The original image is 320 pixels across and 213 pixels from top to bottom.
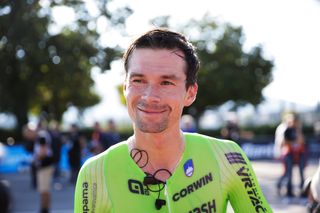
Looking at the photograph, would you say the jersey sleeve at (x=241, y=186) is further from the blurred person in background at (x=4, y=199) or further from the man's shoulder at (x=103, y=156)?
the blurred person in background at (x=4, y=199)

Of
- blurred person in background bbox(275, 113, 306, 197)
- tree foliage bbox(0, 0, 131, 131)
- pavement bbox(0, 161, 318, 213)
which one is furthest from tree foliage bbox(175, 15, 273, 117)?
blurred person in background bbox(275, 113, 306, 197)

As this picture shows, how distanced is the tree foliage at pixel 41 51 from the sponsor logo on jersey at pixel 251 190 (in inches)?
1015

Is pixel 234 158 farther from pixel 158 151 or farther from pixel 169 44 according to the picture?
pixel 169 44

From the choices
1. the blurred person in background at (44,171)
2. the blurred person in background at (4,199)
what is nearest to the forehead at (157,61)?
the blurred person in background at (4,199)

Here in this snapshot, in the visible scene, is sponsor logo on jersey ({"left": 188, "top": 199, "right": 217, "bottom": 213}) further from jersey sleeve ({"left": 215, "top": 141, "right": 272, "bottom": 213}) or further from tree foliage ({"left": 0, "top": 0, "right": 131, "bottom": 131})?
tree foliage ({"left": 0, "top": 0, "right": 131, "bottom": 131})

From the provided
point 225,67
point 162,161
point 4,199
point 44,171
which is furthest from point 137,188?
point 225,67

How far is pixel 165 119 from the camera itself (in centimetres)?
214

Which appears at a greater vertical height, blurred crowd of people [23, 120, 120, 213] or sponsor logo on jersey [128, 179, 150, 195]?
blurred crowd of people [23, 120, 120, 213]

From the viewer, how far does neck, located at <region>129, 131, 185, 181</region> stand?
7.39ft

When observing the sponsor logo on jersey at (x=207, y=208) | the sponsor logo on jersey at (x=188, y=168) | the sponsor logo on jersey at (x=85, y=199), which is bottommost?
the sponsor logo on jersey at (x=207, y=208)

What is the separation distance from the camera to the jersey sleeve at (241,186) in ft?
7.39

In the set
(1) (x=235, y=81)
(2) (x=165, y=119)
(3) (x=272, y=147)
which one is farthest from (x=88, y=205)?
(1) (x=235, y=81)

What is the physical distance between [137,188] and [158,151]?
0.20 meters

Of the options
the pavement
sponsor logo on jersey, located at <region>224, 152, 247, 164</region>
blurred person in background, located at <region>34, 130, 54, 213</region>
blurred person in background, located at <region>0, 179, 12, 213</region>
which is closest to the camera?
sponsor logo on jersey, located at <region>224, 152, 247, 164</region>
